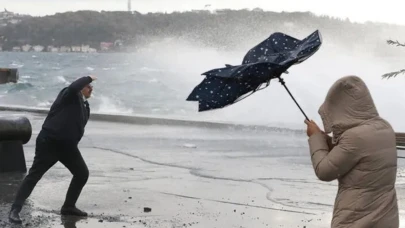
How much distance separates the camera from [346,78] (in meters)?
4.19

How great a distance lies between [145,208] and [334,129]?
179 inches

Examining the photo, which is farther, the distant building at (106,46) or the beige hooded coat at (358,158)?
the distant building at (106,46)

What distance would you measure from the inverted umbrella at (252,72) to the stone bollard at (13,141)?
5.51 metres

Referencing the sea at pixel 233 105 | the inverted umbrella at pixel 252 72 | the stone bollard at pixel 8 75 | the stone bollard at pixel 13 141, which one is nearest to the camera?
the inverted umbrella at pixel 252 72

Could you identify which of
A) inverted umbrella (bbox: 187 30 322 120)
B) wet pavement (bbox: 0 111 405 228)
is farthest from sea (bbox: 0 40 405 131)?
inverted umbrella (bbox: 187 30 322 120)

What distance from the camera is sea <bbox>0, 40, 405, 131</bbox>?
94.4 ft

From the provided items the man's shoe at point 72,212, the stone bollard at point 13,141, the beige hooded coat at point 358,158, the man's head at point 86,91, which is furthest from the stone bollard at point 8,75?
the beige hooded coat at point 358,158

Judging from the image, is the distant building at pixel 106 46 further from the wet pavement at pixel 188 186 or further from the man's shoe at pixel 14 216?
the man's shoe at pixel 14 216

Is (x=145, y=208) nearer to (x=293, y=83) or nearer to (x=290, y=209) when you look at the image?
(x=290, y=209)

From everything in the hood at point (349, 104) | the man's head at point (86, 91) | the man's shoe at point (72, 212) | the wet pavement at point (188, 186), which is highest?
the hood at point (349, 104)

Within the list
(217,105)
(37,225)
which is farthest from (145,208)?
(217,105)

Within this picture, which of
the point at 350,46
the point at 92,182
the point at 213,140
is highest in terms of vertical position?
the point at 92,182

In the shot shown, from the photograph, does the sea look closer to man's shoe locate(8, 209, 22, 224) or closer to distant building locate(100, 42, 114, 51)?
man's shoe locate(8, 209, 22, 224)

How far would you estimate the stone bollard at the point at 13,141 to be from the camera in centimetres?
1005
